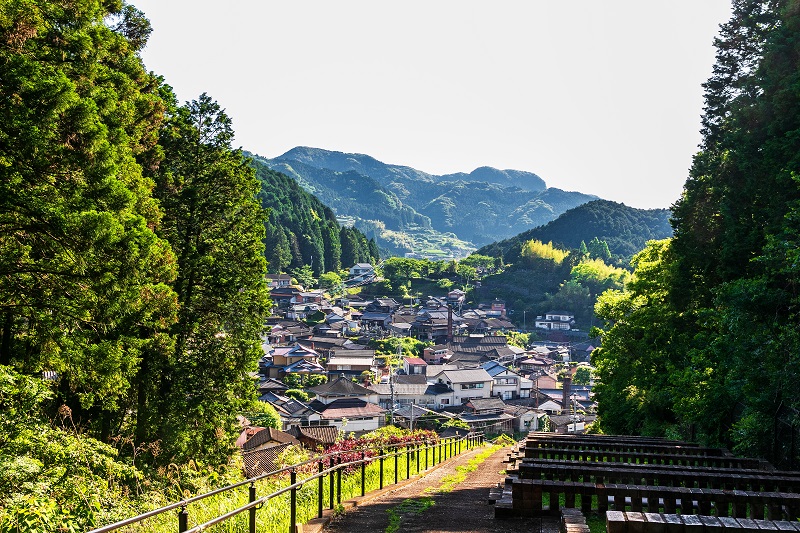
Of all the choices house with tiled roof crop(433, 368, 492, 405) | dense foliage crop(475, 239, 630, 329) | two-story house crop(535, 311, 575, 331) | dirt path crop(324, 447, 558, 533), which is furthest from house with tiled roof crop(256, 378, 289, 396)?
dense foliage crop(475, 239, 630, 329)

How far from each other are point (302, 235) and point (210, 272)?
11403cm

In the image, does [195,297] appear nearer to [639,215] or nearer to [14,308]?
[14,308]

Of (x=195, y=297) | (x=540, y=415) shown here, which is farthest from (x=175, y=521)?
(x=540, y=415)

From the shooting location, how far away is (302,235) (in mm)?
131375

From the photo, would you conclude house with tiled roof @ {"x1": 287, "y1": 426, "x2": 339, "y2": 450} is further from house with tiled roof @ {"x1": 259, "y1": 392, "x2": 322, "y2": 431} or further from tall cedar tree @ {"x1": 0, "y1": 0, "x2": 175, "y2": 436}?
tall cedar tree @ {"x1": 0, "y1": 0, "x2": 175, "y2": 436}

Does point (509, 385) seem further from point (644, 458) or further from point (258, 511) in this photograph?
point (258, 511)

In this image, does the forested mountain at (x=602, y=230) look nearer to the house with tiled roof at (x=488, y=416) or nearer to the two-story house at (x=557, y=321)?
the two-story house at (x=557, y=321)

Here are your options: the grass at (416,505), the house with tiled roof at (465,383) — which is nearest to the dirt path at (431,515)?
the grass at (416,505)

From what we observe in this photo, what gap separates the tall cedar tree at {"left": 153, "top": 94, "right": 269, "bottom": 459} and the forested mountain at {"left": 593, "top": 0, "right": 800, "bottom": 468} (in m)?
11.4

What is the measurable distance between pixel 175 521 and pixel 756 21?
64.9 feet

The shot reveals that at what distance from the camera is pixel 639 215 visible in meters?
189

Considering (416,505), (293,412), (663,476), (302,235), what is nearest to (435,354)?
(293,412)

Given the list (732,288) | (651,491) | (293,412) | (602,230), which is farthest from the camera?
(602,230)

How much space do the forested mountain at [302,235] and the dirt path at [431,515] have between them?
106931 millimetres
